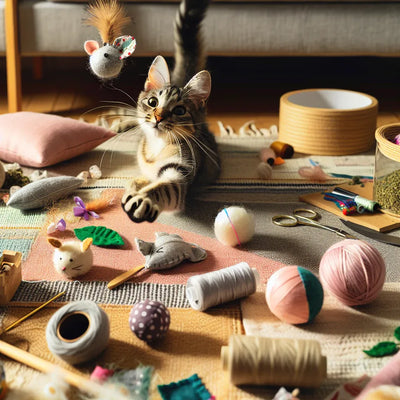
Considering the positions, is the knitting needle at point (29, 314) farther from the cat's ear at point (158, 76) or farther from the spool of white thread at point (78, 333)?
A: the cat's ear at point (158, 76)

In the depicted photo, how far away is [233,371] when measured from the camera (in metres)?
0.98

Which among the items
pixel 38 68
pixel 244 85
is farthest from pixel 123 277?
pixel 38 68

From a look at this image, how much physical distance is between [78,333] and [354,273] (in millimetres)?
534

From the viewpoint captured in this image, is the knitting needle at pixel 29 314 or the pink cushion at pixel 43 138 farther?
the pink cushion at pixel 43 138

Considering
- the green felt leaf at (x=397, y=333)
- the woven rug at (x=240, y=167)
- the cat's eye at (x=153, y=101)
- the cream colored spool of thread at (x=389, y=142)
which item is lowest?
the woven rug at (x=240, y=167)

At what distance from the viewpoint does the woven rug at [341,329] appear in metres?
1.06

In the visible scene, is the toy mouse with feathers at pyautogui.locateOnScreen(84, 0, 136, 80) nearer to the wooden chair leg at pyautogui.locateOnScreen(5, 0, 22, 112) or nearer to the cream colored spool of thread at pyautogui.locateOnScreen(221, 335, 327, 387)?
the cream colored spool of thread at pyautogui.locateOnScreen(221, 335, 327, 387)

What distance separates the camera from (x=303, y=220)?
1.62 m

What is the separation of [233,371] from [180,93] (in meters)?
0.83

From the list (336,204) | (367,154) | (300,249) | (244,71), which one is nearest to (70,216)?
(300,249)

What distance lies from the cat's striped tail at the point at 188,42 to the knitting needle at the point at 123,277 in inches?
33.3

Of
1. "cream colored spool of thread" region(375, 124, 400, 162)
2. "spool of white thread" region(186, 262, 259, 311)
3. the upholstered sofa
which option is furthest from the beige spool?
"spool of white thread" region(186, 262, 259, 311)

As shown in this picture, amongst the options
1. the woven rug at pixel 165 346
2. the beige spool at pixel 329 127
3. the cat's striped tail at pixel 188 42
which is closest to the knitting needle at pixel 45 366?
the woven rug at pixel 165 346

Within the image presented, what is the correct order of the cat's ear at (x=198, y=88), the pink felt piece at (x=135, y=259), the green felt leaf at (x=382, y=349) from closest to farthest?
the green felt leaf at (x=382, y=349) → the pink felt piece at (x=135, y=259) → the cat's ear at (x=198, y=88)
